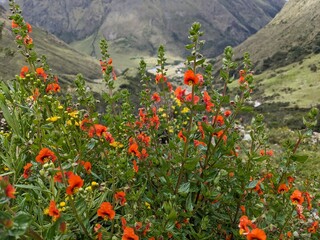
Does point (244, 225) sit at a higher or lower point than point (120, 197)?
higher

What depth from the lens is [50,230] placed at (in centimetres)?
242

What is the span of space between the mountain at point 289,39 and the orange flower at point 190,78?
7806 cm

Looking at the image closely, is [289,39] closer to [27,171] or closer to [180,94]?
[180,94]

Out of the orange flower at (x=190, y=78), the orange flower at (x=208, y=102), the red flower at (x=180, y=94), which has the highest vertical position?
the orange flower at (x=190, y=78)

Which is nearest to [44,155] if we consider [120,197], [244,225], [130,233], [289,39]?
[120,197]

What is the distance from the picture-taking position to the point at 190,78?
3.16m

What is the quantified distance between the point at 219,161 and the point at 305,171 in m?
9.59

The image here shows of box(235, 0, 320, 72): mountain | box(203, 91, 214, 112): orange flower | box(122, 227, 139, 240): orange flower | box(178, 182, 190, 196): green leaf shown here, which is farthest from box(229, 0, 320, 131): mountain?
box(122, 227, 139, 240): orange flower

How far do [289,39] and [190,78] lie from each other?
94.5 m

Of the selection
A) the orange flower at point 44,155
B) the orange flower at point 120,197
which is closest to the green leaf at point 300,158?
the orange flower at point 120,197

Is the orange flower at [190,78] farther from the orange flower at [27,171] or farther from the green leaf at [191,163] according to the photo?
the orange flower at [27,171]

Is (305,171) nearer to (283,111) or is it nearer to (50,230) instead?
(50,230)

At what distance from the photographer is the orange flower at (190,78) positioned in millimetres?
3150

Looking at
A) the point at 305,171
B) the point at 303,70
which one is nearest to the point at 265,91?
the point at 303,70
